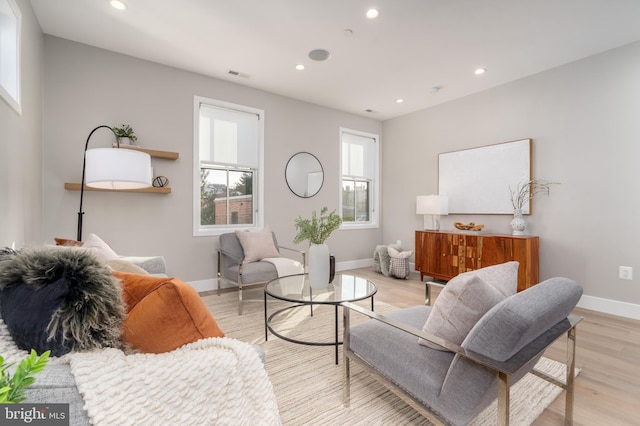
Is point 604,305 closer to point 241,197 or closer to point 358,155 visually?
point 358,155

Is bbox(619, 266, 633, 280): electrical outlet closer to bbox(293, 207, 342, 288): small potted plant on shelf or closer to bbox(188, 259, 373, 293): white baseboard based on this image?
bbox(293, 207, 342, 288): small potted plant on shelf

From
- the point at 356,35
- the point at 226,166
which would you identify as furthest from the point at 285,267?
the point at 356,35

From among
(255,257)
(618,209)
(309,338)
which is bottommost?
(309,338)

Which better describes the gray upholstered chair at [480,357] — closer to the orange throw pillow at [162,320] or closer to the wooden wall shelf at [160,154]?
the orange throw pillow at [162,320]

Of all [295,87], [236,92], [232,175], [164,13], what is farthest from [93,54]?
[295,87]

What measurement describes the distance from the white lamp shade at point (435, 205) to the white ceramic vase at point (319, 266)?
2.47m

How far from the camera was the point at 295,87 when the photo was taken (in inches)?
164

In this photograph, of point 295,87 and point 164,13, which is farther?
point 295,87

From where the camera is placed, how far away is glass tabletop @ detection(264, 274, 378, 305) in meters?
2.18

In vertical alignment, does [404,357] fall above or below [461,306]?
below

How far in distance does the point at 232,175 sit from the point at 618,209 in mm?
4509

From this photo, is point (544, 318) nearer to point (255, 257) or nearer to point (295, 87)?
point (255, 257)

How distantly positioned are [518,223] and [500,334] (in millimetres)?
3238

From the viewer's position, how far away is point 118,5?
A: 8.19 ft
